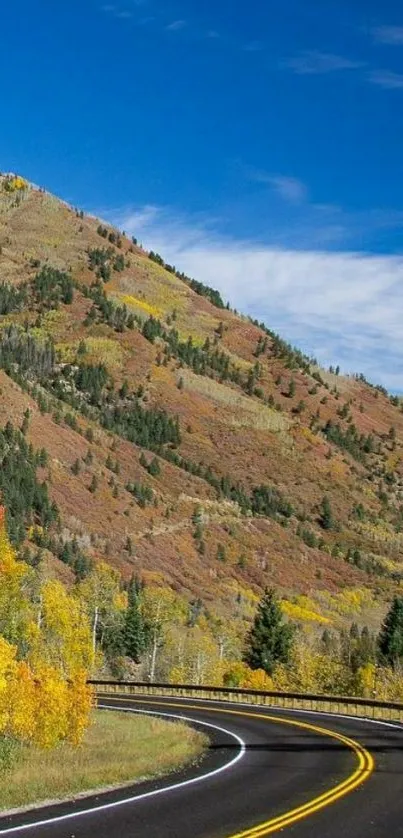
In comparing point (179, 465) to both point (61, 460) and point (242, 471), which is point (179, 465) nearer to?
point (242, 471)

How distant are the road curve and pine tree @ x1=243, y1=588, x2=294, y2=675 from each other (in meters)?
52.7

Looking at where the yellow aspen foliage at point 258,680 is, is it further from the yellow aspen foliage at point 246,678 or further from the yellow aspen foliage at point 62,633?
the yellow aspen foliage at point 62,633

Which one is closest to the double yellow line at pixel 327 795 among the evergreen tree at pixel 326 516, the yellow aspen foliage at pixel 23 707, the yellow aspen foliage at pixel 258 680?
the yellow aspen foliage at pixel 23 707

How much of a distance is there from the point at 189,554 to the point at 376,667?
5974 centimetres

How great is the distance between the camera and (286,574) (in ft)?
497

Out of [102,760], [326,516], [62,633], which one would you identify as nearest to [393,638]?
[62,633]

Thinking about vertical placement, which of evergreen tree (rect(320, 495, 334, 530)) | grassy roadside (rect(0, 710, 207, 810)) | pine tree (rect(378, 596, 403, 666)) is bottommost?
grassy roadside (rect(0, 710, 207, 810))

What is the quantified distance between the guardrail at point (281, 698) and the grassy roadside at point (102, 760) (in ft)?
33.1

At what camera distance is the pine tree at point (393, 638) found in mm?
85000

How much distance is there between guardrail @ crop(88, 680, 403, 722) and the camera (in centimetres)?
3997

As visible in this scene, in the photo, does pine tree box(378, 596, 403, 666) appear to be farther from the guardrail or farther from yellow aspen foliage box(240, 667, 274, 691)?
the guardrail

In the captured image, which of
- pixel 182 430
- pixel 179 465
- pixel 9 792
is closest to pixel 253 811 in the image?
pixel 9 792

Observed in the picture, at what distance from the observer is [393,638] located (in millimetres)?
85750

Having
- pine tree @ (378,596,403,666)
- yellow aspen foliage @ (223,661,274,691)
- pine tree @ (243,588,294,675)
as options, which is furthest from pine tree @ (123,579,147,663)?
pine tree @ (378,596,403,666)
